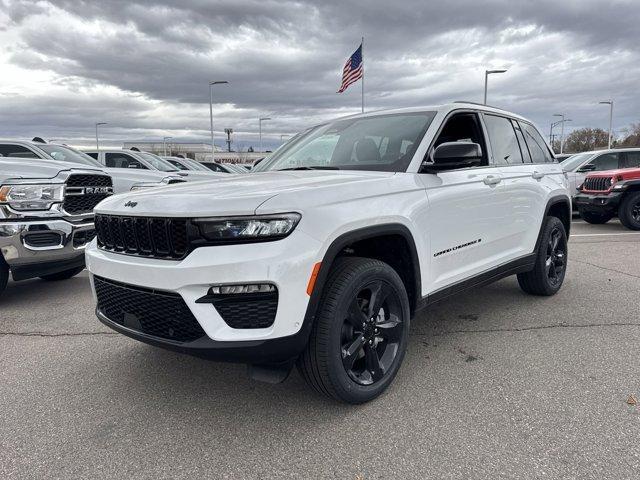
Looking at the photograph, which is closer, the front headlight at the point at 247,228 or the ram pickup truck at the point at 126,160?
the front headlight at the point at 247,228

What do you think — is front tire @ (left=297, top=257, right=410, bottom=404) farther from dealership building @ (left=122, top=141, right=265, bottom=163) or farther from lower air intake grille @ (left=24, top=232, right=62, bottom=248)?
dealership building @ (left=122, top=141, right=265, bottom=163)

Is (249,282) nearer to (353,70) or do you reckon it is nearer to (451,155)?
(451,155)

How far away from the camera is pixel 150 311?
2604 mm

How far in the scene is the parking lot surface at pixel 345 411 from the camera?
2.36m

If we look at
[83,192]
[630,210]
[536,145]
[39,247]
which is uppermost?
[536,145]

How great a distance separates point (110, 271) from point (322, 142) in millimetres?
1996

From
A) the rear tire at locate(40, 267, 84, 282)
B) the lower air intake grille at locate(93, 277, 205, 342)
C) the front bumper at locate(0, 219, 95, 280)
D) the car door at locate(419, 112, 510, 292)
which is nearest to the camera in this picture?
the lower air intake grille at locate(93, 277, 205, 342)

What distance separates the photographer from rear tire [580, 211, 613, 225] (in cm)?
1148

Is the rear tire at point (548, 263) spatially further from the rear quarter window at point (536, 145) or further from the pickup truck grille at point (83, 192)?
the pickup truck grille at point (83, 192)

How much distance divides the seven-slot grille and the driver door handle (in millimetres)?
2461

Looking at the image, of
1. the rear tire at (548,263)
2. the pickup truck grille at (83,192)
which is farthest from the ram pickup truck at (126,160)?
the rear tire at (548,263)

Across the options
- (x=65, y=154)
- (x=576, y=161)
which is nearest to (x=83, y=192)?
(x=65, y=154)

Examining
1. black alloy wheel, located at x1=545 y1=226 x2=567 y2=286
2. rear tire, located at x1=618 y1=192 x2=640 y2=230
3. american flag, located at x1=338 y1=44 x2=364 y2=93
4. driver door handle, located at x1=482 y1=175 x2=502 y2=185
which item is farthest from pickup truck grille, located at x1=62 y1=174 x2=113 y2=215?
american flag, located at x1=338 y1=44 x2=364 y2=93

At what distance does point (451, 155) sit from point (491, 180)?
93cm
